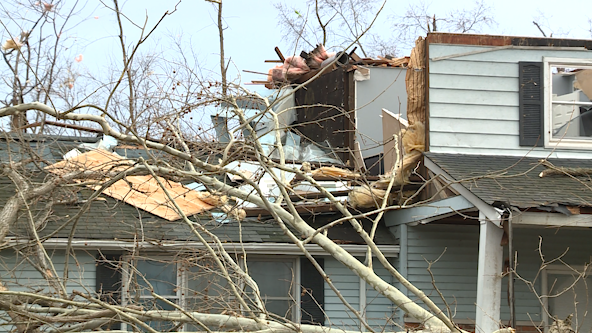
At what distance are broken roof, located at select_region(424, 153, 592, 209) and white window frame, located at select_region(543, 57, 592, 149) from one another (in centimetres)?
28

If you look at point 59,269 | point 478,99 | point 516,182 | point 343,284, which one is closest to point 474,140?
point 478,99

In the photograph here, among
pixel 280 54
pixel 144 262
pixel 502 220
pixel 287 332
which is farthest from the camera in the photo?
pixel 280 54

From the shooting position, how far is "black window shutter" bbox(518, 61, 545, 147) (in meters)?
9.64

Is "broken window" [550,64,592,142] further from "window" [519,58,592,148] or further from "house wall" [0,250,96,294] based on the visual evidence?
"house wall" [0,250,96,294]

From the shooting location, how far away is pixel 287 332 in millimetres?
5352

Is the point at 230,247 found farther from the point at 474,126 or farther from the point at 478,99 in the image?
the point at 478,99

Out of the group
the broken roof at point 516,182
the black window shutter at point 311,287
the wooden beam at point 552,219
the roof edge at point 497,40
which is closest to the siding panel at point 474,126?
Result: the broken roof at point 516,182

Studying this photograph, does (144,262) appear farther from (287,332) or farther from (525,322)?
(525,322)

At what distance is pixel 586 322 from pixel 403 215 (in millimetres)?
2971

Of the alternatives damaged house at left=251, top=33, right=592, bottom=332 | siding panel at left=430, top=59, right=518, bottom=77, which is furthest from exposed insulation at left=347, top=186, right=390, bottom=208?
siding panel at left=430, top=59, right=518, bottom=77

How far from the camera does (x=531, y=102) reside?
9.70m

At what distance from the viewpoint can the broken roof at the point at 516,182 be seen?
24.8 feet

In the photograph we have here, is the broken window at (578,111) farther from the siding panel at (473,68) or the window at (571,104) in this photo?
the siding panel at (473,68)

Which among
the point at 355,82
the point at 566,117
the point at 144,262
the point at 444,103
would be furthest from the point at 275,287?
the point at 566,117
